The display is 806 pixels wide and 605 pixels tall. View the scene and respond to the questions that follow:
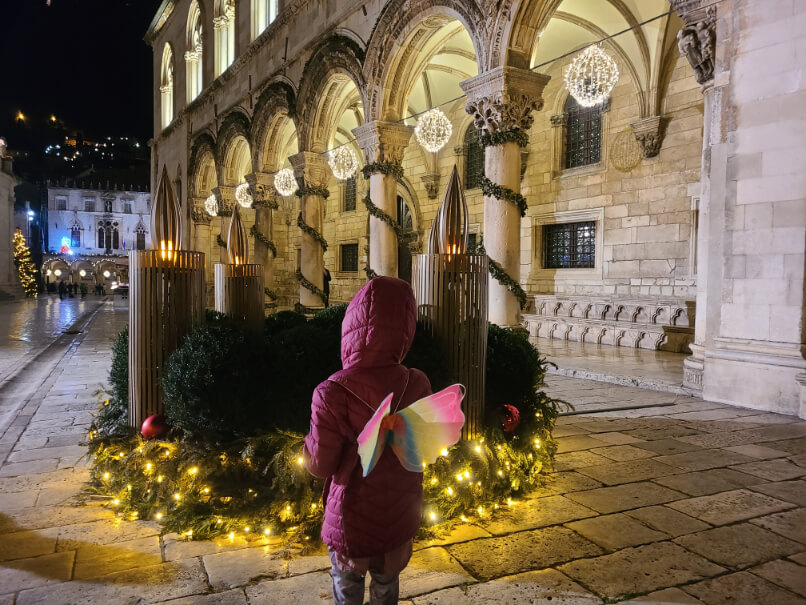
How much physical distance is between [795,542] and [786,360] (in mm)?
3546

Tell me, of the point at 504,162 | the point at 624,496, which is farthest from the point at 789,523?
the point at 504,162

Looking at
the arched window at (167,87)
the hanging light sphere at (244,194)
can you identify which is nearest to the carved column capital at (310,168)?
the hanging light sphere at (244,194)

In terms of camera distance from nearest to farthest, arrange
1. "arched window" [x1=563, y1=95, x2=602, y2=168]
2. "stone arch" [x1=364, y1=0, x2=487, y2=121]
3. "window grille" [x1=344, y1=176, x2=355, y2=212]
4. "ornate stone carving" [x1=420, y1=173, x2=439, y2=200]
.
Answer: "stone arch" [x1=364, y1=0, x2=487, y2=121] < "arched window" [x1=563, y1=95, x2=602, y2=168] < "ornate stone carving" [x1=420, y1=173, x2=439, y2=200] < "window grille" [x1=344, y1=176, x2=355, y2=212]

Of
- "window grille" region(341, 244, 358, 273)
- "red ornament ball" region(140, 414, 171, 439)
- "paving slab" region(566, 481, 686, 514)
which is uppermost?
"window grille" region(341, 244, 358, 273)

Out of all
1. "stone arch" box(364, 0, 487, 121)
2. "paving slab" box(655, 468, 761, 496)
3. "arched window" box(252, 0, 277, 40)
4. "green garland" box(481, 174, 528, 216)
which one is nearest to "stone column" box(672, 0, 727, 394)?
"green garland" box(481, 174, 528, 216)

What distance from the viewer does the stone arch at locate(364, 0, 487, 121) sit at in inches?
389

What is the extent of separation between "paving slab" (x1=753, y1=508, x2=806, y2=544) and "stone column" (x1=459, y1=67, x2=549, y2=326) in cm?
552

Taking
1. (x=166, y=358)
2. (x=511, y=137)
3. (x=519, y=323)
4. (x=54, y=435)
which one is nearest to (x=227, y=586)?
(x=166, y=358)

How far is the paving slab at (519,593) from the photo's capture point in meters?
2.48

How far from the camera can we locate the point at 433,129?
10.7m

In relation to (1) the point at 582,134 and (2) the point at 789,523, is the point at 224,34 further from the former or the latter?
(2) the point at 789,523

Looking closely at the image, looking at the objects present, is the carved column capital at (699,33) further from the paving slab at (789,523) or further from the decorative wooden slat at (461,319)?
the paving slab at (789,523)

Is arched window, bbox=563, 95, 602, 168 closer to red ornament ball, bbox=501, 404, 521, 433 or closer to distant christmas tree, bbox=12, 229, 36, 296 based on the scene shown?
red ornament ball, bbox=501, 404, 521, 433

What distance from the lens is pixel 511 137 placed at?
8.67 metres
